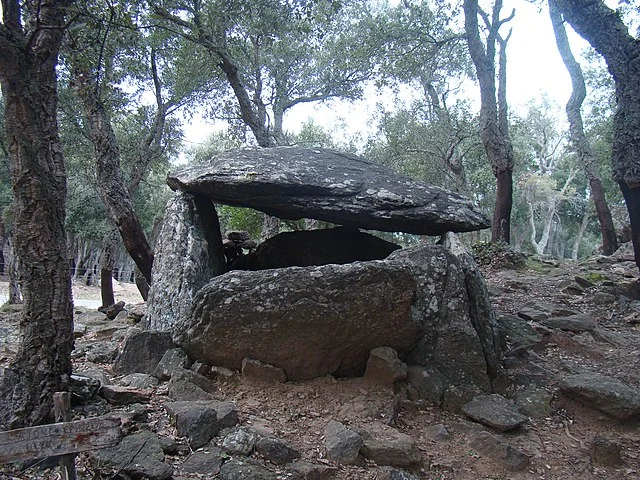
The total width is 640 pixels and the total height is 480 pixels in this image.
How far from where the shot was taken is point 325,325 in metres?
5.05

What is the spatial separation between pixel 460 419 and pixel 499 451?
56 centimetres

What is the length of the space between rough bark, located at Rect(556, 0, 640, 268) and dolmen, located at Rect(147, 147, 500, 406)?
2.69 metres

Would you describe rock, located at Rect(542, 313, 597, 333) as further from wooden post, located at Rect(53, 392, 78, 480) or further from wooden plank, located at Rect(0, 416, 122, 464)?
wooden post, located at Rect(53, 392, 78, 480)

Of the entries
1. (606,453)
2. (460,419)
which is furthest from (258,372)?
(606,453)

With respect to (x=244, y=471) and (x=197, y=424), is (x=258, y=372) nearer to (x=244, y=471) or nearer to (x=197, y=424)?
(x=197, y=424)

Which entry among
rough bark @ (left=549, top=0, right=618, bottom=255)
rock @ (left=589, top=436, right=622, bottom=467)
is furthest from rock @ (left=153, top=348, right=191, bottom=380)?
rough bark @ (left=549, top=0, right=618, bottom=255)

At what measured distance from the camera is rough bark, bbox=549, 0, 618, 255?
44.5 feet

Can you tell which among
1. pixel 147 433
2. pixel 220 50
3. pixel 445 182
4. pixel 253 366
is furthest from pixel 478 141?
pixel 147 433

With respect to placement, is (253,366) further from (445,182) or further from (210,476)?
(445,182)

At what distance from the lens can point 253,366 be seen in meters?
5.09

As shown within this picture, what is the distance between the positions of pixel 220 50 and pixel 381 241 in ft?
17.7

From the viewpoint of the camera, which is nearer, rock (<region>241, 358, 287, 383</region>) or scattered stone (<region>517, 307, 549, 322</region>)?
rock (<region>241, 358, 287, 383</region>)

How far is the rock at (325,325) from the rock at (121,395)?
83cm

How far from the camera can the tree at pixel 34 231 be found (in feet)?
12.3
